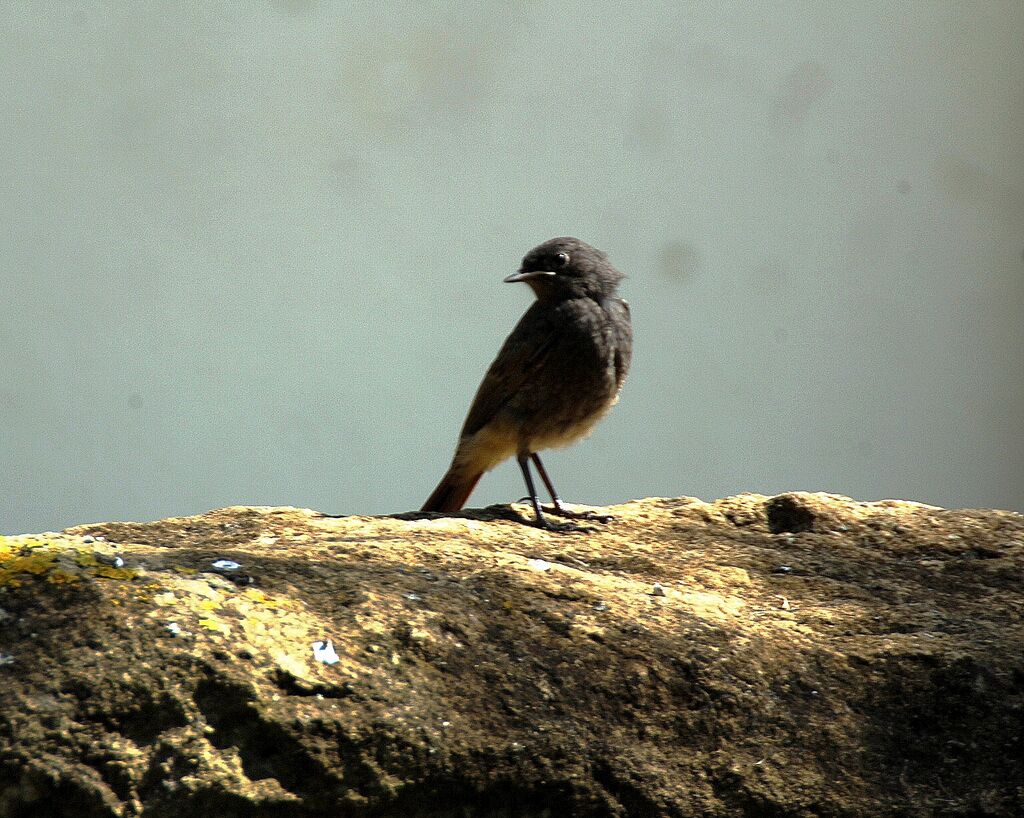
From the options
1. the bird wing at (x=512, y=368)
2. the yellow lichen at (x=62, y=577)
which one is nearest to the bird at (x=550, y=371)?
the bird wing at (x=512, y=368)

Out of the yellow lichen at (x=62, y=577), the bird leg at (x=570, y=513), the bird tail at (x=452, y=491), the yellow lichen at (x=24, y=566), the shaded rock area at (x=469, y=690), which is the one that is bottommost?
the shaded rock area at (x=469, y=690)

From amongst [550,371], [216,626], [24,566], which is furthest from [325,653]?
[550,371]

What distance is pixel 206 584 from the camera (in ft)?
7.06

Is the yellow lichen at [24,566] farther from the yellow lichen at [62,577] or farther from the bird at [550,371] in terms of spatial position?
the bird at [550,371]

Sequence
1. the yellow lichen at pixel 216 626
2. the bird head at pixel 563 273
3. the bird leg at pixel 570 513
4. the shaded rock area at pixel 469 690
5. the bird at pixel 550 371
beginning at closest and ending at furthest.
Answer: the shaded rock area at pixel 469 690
the yellow lichen at pixel 216 626
the bird leg at pixel 570 513
the bird at pixel 550 371
the bird head at pixel 563 273

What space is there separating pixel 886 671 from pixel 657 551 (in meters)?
0.84

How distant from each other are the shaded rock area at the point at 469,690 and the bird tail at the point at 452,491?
5.44ft

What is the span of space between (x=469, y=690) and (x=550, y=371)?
2201mm

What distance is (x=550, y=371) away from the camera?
4.18 meters

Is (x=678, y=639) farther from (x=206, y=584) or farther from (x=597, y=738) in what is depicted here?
(x=206, y=584)

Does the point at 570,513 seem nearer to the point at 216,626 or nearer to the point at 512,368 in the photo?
the point at 512,368

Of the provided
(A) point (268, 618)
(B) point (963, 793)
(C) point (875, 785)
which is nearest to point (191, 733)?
(A) point (268, 618)

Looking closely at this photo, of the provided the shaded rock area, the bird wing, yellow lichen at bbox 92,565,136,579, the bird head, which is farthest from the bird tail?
yellow lichen at bbox 92,565,136,579

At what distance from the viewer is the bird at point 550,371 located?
4.19m
